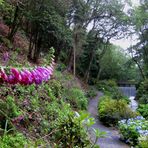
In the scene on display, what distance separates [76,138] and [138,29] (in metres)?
22.4

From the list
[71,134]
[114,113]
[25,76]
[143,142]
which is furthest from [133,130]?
[25,76]

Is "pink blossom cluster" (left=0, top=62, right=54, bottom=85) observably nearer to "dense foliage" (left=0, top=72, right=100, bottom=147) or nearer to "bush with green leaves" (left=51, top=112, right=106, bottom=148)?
"dense foliage" (left=0, top=72, right=100, bottom=147)

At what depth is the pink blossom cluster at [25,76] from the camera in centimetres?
164

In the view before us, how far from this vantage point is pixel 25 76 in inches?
68.2

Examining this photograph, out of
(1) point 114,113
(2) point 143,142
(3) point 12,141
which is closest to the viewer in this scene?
(3) point 12,141

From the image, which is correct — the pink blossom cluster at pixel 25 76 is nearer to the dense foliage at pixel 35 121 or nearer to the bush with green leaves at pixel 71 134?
the dense foliage at pixel 35 121

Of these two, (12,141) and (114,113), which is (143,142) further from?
(114,113)

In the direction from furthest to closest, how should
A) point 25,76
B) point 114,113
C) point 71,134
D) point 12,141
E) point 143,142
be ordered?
point 114,113 < point 143,142 < point 71,134 < point 12,141 < point 25,76

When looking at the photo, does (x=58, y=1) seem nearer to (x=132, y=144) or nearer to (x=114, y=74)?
(x=132, y=144)

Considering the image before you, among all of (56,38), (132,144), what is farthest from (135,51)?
(132,144)

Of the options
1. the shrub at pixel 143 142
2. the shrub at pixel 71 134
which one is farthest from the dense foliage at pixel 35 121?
the shrub at pixel 143 142

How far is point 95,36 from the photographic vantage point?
26438 mm

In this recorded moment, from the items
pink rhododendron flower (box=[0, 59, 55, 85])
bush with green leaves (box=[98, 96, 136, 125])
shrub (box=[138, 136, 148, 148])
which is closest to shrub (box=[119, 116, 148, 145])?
shrub (box=[138, 136, 148, 148])

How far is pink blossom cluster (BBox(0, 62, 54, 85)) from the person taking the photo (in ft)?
5.37
